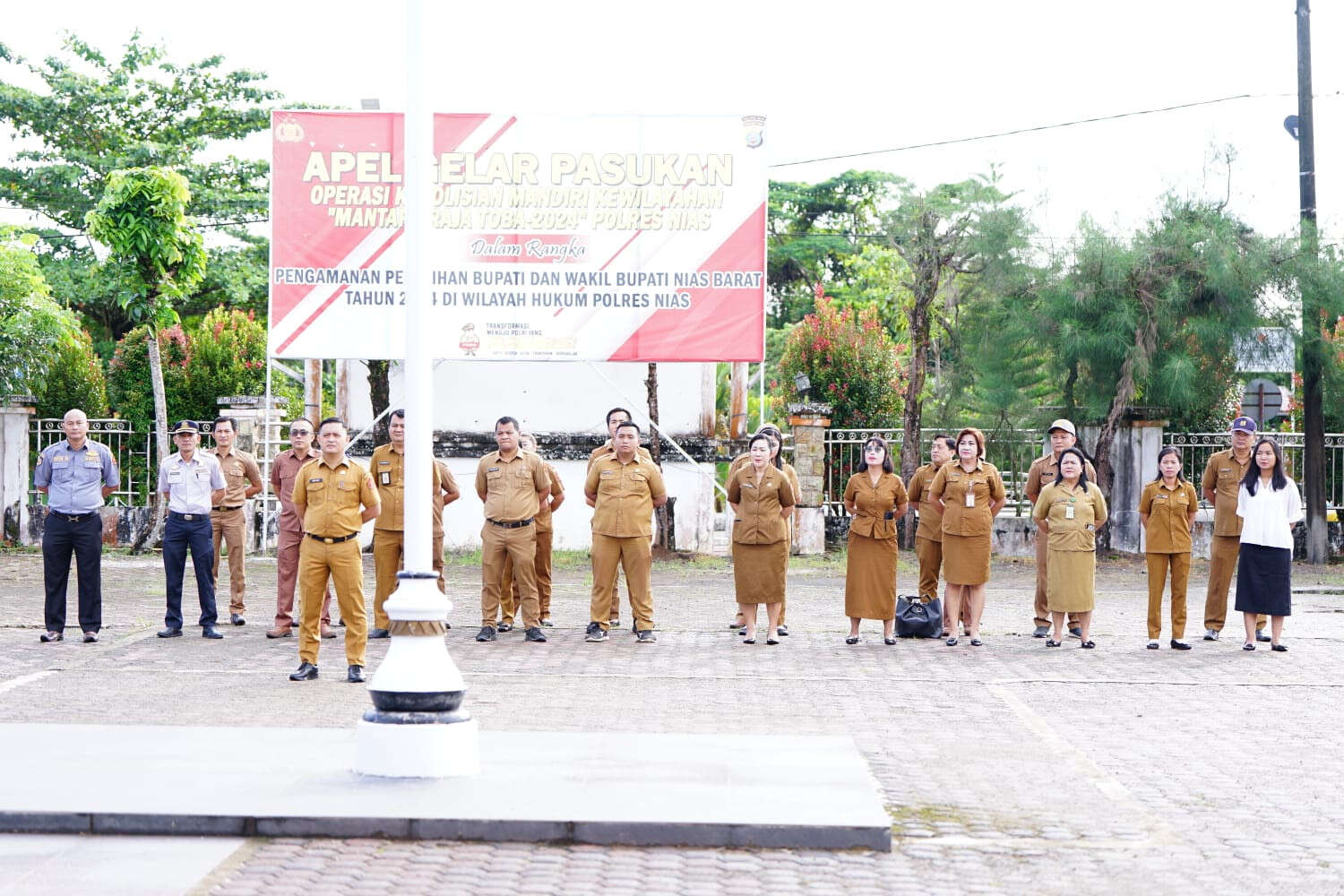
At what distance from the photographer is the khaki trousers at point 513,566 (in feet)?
40.6

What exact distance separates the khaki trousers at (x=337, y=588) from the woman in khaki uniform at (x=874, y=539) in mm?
4294

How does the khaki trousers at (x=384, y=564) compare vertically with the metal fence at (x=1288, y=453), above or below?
below

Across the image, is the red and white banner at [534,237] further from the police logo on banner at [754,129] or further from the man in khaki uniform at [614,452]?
the man in khaki uniform at [614,452]

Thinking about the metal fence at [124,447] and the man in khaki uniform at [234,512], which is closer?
the man in khaki uniform at [234,512]

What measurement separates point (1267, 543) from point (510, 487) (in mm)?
6290

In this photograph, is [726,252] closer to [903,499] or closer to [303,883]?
[903,499]

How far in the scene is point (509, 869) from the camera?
18.1 feet

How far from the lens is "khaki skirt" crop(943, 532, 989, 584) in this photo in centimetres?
1251

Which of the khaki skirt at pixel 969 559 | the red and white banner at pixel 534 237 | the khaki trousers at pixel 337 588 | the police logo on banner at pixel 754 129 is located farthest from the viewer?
the police logo on banner at pixel 754 129

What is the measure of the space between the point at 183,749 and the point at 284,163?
1084 cm

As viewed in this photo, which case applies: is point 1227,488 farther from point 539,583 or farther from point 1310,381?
point 1310,381

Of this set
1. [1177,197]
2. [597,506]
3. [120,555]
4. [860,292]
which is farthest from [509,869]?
[860,292]

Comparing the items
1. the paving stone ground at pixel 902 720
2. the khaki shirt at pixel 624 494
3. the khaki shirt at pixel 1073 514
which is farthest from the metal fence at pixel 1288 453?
the khaki shirt at pixel 624 494

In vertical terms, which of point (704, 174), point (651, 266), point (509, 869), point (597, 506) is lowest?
point (509, 869)
